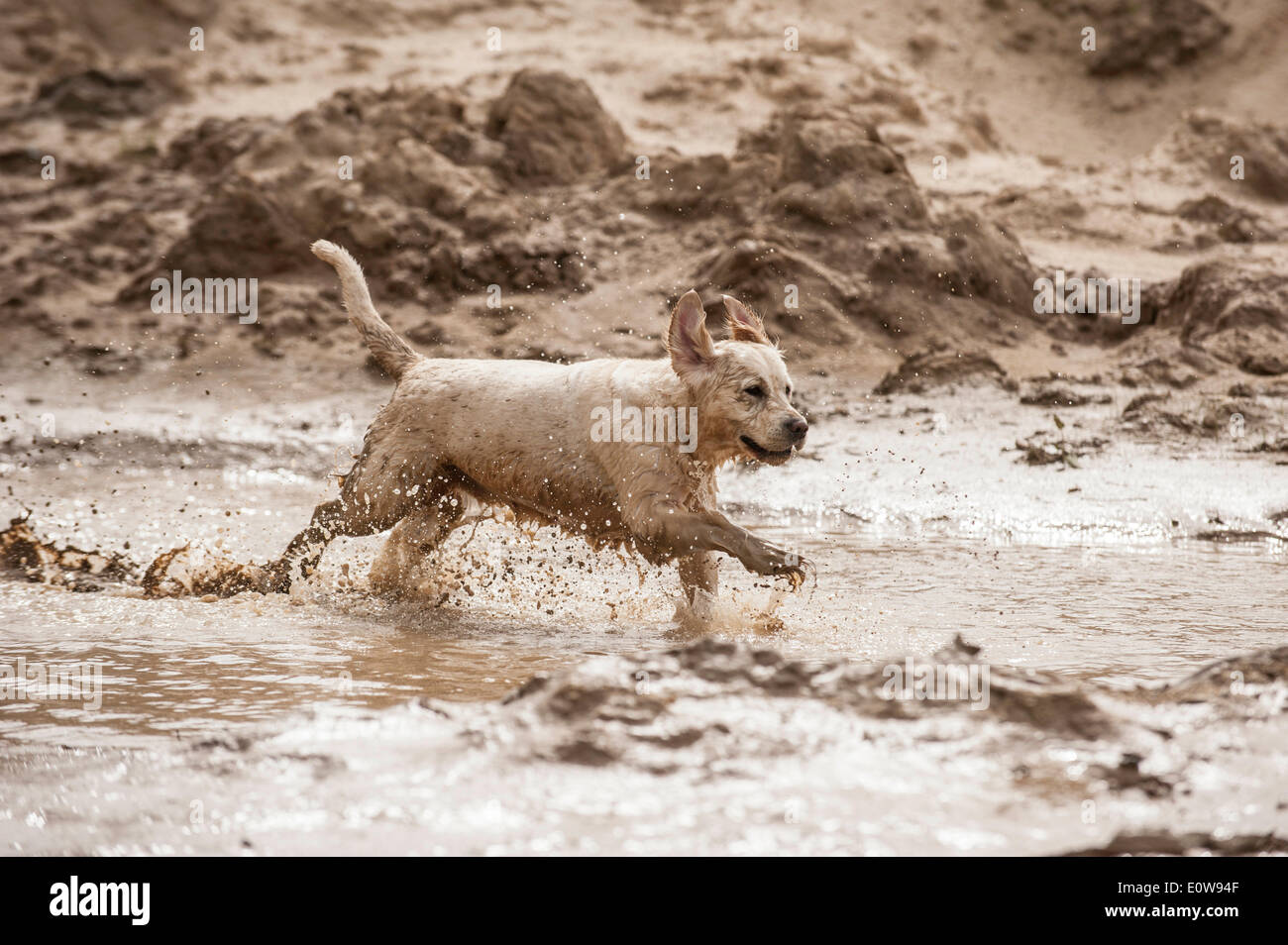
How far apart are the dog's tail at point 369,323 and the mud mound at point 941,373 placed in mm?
5439

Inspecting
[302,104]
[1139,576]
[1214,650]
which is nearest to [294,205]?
[302,104]

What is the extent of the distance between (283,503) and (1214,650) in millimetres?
6218

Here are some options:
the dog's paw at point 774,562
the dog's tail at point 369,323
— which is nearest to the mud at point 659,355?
the dog's paw at point 774,562

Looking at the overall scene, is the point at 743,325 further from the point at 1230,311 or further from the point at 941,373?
the point at 1230,311

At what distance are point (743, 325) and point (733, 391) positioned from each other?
540 mm

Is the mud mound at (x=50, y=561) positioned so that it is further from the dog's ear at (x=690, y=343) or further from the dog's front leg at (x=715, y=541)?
the dog's ear at (x=690, y=343)

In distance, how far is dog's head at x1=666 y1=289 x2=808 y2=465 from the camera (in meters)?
5.93

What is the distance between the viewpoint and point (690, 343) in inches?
237

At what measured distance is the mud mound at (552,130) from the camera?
1518 cm

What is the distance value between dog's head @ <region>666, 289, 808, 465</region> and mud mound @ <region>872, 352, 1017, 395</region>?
5477mm

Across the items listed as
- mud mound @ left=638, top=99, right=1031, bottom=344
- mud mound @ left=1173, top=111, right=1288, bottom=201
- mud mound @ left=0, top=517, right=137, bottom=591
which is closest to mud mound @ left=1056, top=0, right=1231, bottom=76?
mud mound @ left=1173, top=111, right=1288, bottom=201

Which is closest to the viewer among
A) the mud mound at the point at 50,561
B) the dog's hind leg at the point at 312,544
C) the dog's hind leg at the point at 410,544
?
the dog's hind leg at the point at 312,544

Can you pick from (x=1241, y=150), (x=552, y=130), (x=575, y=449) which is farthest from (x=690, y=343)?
(x=1241, y=150)

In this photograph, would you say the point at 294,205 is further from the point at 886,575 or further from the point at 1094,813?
the point at 1094,813
